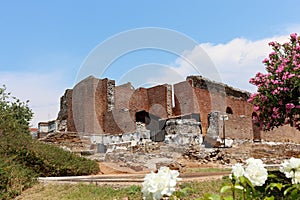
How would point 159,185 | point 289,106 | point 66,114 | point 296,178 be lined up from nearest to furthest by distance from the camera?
point 159,185 < point 296,178 < point 289,106 < point 66,114

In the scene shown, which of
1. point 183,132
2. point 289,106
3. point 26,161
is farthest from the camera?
point 183,132

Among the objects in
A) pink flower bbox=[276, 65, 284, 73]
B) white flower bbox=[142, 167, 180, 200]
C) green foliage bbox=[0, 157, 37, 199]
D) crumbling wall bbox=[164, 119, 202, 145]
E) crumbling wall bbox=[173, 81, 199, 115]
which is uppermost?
crumbling wall bbox=[173, 81, 199, 115]

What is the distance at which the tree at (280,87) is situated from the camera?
830 centimetres

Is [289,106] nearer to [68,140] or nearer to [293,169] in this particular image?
[293,169]

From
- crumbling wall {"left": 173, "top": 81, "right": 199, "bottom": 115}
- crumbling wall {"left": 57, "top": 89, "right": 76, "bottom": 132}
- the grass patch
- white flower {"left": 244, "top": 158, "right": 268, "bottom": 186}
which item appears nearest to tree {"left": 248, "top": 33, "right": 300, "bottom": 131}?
the grass patch

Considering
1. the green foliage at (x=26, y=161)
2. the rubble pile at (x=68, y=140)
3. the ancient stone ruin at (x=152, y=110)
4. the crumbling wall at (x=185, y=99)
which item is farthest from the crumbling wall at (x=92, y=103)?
the green foliage at (x=26, y=161)

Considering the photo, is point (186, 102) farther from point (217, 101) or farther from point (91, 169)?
point (91, 169)

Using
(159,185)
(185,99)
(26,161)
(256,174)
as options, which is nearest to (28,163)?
(26,161)

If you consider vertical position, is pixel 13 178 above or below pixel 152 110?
below

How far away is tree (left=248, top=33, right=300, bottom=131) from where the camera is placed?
8297mm

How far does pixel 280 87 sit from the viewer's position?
842 centimetres

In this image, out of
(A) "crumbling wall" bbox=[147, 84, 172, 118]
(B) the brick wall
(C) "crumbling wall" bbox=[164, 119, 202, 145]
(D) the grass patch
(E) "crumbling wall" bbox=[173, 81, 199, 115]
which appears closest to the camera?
(D) the grass patch

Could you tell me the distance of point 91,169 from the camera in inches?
451

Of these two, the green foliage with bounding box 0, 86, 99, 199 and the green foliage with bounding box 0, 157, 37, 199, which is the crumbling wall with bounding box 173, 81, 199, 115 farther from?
the green foliage with bounding box 0, 157, 37, 199
